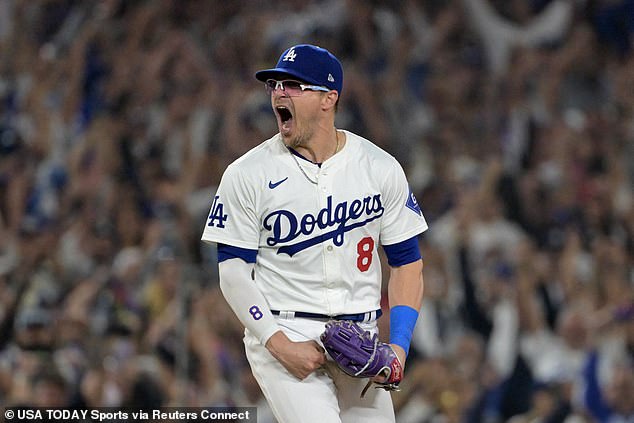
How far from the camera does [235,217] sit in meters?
3.22

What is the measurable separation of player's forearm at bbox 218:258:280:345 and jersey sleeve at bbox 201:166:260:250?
76 millimetres

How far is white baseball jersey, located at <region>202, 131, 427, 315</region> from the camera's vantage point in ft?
10.6

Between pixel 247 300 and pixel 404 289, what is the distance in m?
0.58

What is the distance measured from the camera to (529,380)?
6.32m

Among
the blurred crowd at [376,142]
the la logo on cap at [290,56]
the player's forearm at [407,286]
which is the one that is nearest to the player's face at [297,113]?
the la logo on cap at [290,56]

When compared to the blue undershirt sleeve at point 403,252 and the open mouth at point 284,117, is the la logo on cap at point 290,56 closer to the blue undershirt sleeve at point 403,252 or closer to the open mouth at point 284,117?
the open mouth at point 284,117

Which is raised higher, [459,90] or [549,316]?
[459,90]

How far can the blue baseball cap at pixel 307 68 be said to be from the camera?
3.24 m

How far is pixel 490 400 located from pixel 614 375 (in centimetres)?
79

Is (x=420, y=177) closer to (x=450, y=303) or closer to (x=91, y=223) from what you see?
(x=450, y=303)

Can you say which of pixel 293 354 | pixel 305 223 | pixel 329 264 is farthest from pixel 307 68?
pixel 293 354

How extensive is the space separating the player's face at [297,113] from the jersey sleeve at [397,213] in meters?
0.33

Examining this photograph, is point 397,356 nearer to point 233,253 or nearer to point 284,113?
point 233,253

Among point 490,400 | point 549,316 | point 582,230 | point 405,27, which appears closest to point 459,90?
point 405,27
